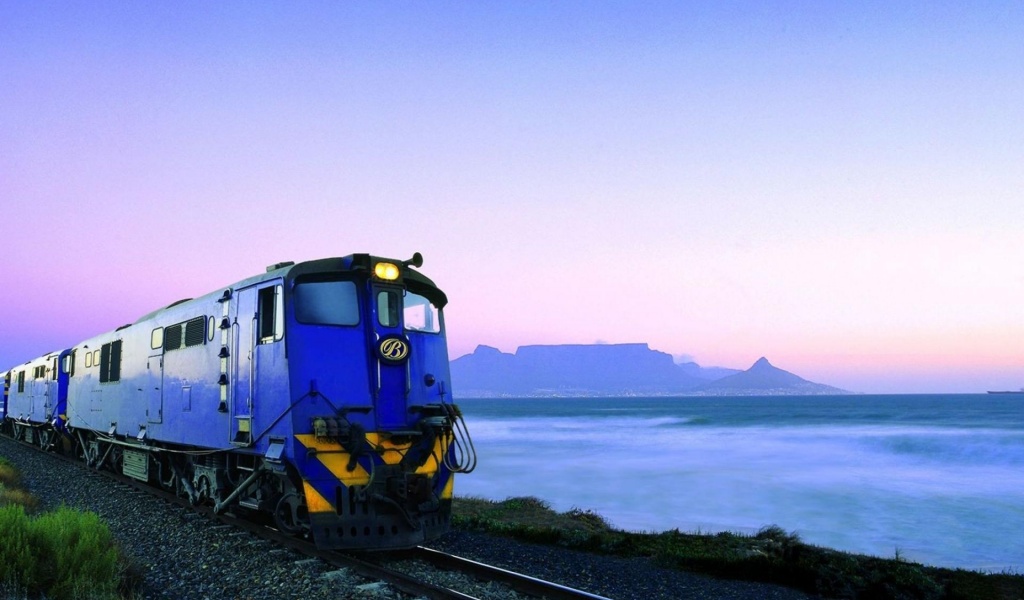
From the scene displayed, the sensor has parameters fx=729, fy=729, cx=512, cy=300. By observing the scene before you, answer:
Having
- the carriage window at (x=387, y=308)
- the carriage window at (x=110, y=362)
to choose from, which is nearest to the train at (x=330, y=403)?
the carriage window at (x=387, y=308)

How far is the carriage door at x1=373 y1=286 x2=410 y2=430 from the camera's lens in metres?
8.52

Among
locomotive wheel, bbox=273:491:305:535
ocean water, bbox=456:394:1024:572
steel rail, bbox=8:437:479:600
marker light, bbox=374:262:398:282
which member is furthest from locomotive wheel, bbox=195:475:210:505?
ocean water, bbox=456:394:1024:572

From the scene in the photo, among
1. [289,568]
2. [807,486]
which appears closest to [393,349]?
[289,568]

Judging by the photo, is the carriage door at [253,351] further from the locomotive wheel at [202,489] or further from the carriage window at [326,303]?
the locomotive wheel at [202,489]

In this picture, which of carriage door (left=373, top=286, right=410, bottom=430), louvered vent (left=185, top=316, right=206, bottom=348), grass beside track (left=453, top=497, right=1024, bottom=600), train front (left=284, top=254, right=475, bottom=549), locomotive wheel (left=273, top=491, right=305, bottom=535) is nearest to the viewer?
train front (left=284, top=254, right=475, bottom=549)

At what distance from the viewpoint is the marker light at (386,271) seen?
8.75 meters

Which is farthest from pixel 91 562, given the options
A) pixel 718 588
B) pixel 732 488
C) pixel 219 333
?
pixel 732 488

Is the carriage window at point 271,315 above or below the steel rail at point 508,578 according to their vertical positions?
above

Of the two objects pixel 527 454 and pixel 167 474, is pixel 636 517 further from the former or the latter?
pixel 527 454

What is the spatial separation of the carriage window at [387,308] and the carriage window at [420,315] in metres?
0.14

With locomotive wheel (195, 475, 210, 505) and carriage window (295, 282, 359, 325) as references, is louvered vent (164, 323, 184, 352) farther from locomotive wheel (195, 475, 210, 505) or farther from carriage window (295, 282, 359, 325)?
carriage window (295, 282, 359, 325)

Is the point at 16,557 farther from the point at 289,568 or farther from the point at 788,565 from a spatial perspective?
the point at 788,565

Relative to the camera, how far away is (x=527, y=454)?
4969cm

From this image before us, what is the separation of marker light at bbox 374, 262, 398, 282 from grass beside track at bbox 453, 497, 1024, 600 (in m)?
5.27
